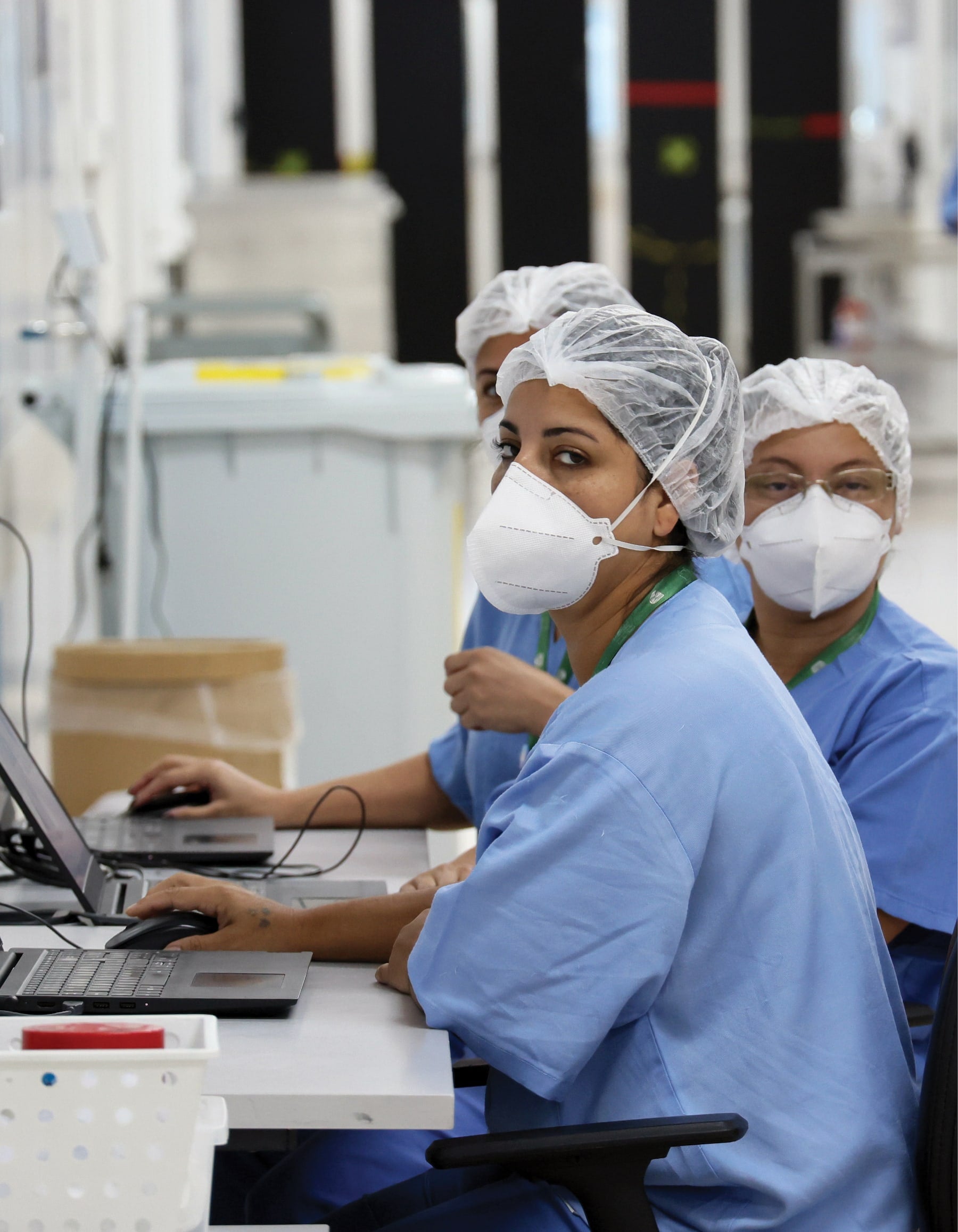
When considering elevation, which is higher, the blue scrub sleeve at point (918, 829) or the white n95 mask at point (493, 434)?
the white n95 mask at point (493, 434)

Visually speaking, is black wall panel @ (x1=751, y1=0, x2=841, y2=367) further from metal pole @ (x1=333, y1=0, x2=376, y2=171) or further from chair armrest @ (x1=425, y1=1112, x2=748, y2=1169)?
chair armrest @ (x1=425, y1=1112, x2=748, y2=1169)

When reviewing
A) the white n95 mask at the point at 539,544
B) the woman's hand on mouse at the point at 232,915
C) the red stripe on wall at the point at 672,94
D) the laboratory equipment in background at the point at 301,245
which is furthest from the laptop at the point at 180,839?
the red stripe on wall at the point at 672,94

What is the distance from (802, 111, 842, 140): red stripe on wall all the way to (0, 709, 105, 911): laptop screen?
797 centimetres

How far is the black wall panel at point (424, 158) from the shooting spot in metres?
7.88

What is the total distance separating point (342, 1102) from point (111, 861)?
2.38 feet

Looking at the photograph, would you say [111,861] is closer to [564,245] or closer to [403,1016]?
[403,1016]

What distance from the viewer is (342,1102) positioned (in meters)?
1.09

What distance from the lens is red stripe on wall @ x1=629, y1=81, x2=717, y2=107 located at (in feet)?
27.3

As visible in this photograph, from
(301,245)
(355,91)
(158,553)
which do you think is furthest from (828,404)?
(355,91)

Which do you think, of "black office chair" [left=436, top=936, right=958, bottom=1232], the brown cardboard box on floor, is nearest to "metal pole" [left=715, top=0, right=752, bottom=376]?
the brown cardboard box on floor

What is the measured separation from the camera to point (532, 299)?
2119mm

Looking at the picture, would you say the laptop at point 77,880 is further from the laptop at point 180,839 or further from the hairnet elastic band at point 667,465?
the hairnet elastic band at point 667,465

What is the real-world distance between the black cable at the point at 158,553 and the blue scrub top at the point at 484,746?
146cm

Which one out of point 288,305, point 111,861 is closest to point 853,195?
point 288,305
